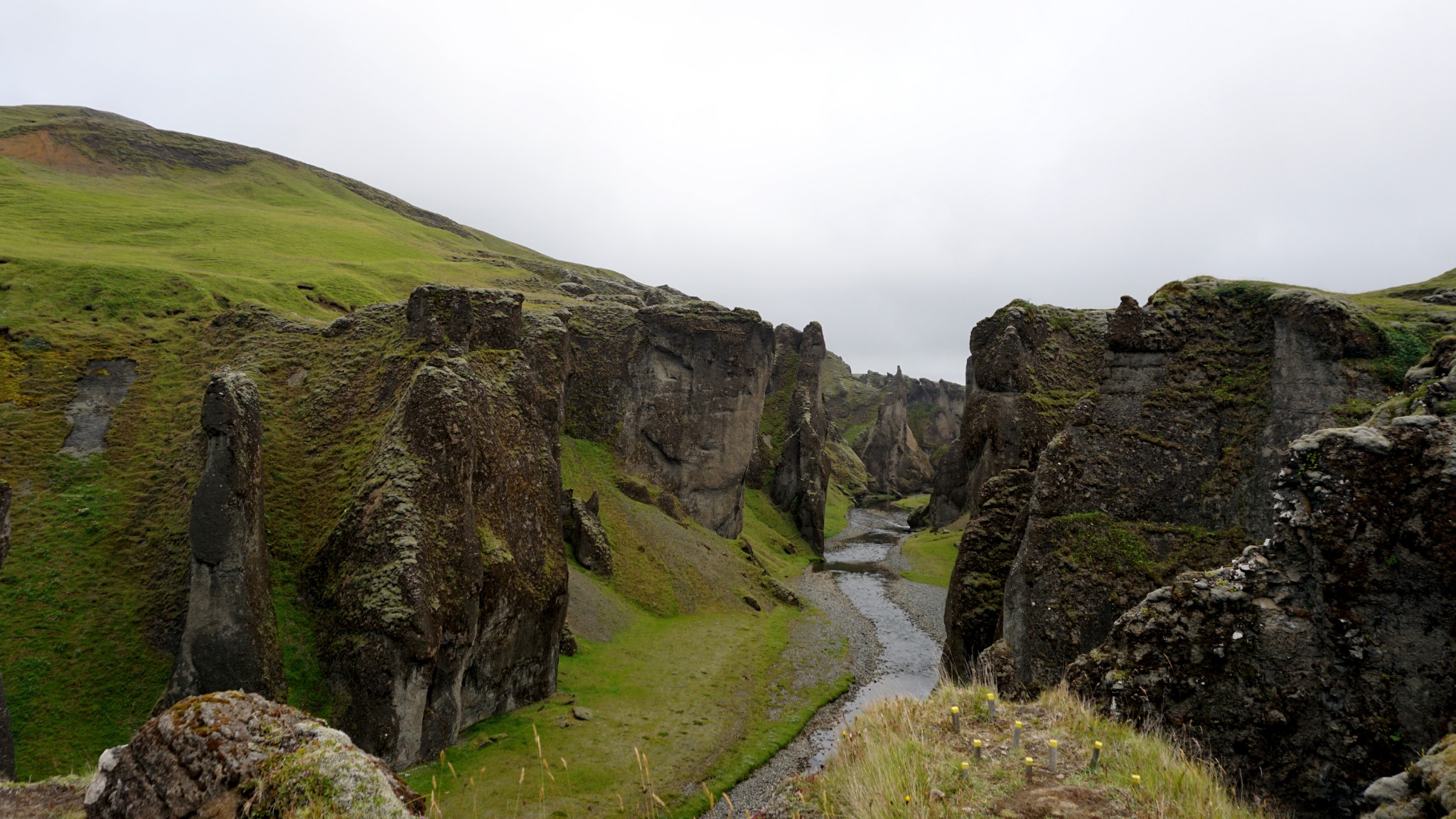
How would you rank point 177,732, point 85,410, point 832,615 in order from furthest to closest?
1. point 832,615
2. point 85,410
3. point 177,732

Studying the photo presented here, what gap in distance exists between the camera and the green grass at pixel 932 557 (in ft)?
229

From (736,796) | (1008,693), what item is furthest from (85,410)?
(1008,693)

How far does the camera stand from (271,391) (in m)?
32.6

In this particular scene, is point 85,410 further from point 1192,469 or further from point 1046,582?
point 1192,469

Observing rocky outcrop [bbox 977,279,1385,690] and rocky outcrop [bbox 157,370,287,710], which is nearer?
rocky outcrop [bbox 977,279,1385,690]

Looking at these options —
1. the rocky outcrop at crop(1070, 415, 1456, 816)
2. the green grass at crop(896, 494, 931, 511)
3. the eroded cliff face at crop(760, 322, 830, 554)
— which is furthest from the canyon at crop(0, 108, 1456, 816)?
the green grass at crop(896, 494, 931, 511)

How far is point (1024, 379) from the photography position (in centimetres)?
4394

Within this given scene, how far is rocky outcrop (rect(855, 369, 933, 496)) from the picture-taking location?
15275 cm

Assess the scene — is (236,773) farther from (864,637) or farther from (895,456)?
(895,456)

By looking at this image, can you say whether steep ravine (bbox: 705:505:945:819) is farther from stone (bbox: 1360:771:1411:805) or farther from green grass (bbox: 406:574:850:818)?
stone (bbox: 1360:771:1411:805)

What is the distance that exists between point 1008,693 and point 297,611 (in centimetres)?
2567

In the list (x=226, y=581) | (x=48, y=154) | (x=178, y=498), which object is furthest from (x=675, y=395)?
(x=48, y=154)

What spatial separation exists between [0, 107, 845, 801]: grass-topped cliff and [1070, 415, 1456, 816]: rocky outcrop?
20.9 metres

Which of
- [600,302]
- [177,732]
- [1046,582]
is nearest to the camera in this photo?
[177,732]
